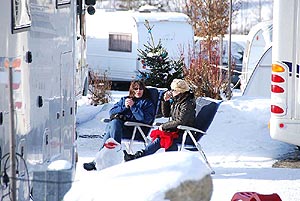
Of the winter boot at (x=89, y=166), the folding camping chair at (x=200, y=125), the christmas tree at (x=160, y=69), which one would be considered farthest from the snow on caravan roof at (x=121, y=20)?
the winter boot at (x=89, y=166)

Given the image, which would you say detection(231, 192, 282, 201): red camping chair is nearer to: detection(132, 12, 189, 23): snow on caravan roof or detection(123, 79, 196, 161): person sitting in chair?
detection(123, 79, 196, 161): person sitting in chair

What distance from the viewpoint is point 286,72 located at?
27.4 ft

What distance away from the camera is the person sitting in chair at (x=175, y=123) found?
333 inches

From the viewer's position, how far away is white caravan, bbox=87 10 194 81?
19.8 meters

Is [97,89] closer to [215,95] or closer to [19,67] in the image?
[215,95]

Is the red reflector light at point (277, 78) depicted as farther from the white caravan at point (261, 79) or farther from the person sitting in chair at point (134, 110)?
the white caravan at point (261, 79)

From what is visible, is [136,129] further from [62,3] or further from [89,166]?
[62,3]

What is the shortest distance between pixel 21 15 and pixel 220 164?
484 centimetres

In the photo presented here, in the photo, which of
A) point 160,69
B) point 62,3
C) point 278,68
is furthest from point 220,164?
point 160,69

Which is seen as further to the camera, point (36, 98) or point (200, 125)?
point (200, 125)

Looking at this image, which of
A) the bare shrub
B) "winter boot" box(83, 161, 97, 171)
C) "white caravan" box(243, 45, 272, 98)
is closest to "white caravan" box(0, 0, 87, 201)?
"winter boot" box(83, 161, 97, 171)

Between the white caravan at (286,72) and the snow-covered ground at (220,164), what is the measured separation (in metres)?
0.53

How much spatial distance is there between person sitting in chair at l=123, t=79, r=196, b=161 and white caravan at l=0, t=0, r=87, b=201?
4.54 feet

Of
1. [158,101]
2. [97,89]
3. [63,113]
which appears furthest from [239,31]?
[63,113]
